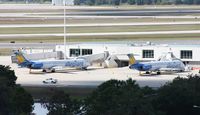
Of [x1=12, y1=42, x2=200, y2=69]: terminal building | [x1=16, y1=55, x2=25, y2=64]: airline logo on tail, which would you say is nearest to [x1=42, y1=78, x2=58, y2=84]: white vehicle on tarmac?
[x1=16, y1=55, x2=25, y2=64]: airline logo on tail

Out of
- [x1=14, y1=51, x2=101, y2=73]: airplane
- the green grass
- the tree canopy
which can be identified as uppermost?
the tree canopy

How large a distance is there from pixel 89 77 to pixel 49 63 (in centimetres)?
935

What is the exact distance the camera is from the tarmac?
78.6 m

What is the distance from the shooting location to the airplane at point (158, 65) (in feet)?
293

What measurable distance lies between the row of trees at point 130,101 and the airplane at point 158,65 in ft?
118

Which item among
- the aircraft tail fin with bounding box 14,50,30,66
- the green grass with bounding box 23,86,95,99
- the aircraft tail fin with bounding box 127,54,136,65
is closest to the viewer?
the green grass with bounding box 23,86,95,99

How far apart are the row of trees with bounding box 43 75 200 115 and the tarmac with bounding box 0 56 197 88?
78.5 feet

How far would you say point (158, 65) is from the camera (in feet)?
299

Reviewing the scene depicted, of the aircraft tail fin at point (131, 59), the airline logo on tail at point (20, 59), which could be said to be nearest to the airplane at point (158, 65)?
the aircraft tail fin at point (131, 59)

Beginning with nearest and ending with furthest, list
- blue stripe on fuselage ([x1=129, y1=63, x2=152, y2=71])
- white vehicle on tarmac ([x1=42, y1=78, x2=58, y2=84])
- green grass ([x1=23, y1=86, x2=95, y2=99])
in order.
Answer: green grass ([x1=23, y1=86, x2=95, y2=99]), white vehicle on tarmac ([x1=42, y1=78, x2=58, y2=84]), blue stripe on fuselage ([x1=129, y1=63, x2=152, y2=71])

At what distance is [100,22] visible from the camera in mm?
172125

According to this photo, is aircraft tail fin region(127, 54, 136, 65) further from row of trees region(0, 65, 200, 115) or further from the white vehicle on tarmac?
row of trees region(0, 65, 200, 115)

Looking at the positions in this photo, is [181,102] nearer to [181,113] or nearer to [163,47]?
[181,113]

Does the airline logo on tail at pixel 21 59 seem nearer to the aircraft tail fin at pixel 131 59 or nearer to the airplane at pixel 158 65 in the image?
the aircraft tail fin at pixel 131 59
